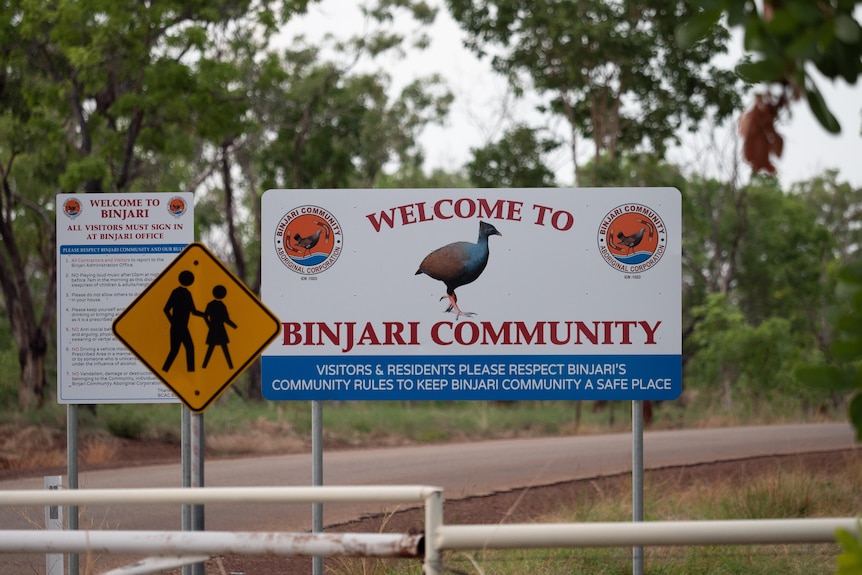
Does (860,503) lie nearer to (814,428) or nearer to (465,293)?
(465,293)

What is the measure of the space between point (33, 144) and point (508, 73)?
14.7m

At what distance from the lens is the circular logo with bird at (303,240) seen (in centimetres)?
818

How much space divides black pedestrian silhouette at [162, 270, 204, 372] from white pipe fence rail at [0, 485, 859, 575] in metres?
1.80

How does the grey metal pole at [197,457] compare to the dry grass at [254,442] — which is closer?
the grey metal pole at [197,457]

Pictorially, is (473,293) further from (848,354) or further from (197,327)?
(848,354)

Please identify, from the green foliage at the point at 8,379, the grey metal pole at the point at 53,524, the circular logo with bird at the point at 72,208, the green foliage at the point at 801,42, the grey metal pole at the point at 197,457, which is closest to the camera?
the green foliage at the point at 801,42

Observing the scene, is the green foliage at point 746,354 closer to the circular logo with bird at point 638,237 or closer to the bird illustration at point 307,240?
the circular logo with bird at point 638,237

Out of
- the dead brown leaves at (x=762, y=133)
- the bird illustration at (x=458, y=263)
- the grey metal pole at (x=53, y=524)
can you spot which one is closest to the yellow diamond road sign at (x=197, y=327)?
the grey metal pole at (x=53, y=524)

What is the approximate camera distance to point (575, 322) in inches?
320

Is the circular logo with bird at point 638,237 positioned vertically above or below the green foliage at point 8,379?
above

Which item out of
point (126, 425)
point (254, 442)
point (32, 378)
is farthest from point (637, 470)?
point (32, 378)

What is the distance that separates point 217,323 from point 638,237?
3.24 m

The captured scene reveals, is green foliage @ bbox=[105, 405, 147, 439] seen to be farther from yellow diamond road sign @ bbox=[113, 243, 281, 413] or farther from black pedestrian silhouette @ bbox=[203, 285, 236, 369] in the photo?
black pedestrian silhouette @ bbox=[203, 285, 236, 369]

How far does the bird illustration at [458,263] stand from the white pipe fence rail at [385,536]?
12.3 ft
